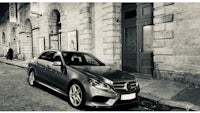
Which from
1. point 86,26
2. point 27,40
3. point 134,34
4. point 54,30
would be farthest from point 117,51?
point 27,40

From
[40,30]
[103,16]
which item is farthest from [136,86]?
[40,30]

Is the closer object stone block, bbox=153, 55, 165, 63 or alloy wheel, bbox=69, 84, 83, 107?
alloy wheel, bbox=69, 84, 83, 107

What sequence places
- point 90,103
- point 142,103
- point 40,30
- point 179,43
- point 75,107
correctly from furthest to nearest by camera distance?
point 40,30, point 179,43, point 142,103, point 75,107, point 90,103

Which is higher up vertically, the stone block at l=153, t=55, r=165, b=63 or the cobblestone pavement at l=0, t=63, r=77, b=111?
the stone block at l=153, t=55, r=165, b=63

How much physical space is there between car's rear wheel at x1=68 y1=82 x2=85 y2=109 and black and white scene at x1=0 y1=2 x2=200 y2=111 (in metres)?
0.02

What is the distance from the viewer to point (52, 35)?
15758mm

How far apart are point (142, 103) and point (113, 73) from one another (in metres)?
1.21

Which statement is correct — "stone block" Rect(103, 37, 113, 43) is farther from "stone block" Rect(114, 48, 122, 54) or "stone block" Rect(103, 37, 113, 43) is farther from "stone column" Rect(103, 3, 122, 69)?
"stone block" Rect(114, 48, 122, 54)

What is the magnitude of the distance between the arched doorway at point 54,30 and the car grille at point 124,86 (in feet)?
37.3

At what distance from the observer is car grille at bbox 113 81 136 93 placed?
14.7 ft

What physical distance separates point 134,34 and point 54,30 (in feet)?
26.6

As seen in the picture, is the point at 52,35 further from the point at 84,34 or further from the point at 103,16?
the point at 103,16

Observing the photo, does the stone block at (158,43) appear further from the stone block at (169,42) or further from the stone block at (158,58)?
the stone block at (158,58)

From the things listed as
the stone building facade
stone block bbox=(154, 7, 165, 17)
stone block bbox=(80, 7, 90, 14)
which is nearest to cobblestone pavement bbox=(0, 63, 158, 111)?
the stone building facade
